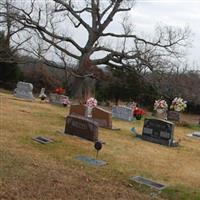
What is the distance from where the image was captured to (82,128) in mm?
10891

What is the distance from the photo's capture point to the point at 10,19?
27375 mm

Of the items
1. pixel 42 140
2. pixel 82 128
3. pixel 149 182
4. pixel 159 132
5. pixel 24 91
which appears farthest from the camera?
pixel 24 91

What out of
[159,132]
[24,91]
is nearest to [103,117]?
[159,132]

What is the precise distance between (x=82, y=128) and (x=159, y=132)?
2731 mm

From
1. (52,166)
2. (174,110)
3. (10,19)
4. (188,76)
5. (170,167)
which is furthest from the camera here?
(188,76)

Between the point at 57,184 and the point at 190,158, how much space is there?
5344mm

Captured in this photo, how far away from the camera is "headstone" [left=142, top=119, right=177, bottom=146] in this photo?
12.2 metres

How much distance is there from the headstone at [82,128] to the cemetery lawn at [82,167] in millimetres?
214

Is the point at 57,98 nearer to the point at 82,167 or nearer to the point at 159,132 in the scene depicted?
the point at 159,132

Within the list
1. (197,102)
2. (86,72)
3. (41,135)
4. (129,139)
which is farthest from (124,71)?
(41,135)

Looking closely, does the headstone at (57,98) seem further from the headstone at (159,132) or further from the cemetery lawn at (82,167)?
the headstone at (159,132)

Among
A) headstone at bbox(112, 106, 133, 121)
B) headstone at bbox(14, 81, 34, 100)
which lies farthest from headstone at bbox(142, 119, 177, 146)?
headstone at bbox(14, 81, 34, 100)

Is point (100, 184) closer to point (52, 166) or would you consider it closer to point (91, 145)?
point (52, 166)

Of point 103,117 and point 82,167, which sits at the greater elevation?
point 103,117
